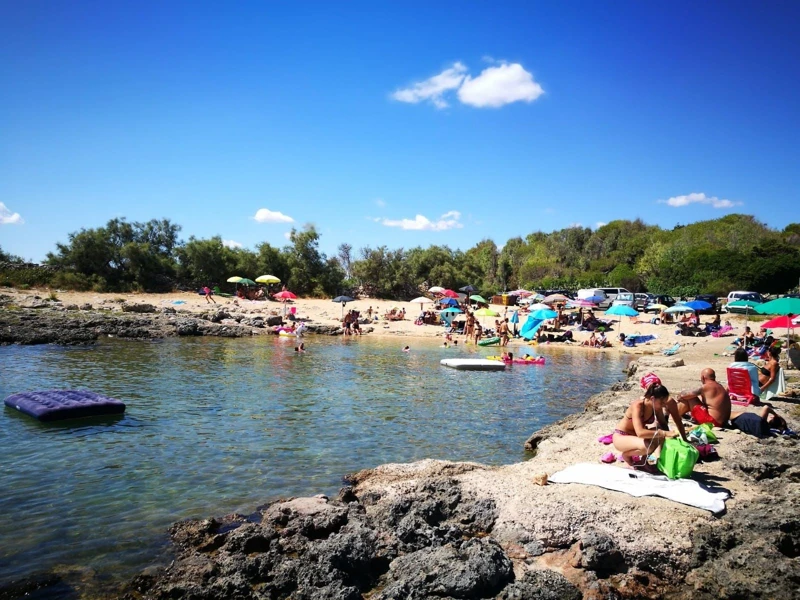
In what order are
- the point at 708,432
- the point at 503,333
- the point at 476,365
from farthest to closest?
the point at 503,333
the point at 476,365
the point at 708,432

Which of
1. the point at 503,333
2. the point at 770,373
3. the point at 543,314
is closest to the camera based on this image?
the point at 770,373

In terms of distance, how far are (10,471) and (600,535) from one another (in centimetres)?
950

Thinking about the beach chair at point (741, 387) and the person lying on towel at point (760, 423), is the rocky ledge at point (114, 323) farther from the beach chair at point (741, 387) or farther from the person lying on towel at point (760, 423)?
the person lying on towel at point (760, 423)

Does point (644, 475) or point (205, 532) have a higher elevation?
point (644, 475)

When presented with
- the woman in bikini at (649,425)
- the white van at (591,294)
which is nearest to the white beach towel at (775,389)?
the woman in bikini at (649,425)

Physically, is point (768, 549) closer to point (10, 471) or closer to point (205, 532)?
point (205, 532)

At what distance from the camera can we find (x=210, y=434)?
11.8 metres

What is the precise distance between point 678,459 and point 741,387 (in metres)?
6.86

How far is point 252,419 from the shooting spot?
43.8 feet

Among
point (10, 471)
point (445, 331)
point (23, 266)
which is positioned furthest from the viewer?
point (23, 266)

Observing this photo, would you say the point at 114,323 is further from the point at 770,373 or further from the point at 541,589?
the point at 541,589

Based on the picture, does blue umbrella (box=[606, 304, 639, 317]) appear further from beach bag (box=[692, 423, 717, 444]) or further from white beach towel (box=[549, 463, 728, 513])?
white beach towel (box=[549, 463, 728, 513])

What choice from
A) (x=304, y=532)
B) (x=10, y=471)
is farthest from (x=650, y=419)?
(x=10, y=471)

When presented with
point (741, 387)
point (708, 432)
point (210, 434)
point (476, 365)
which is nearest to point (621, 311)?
point (476, 365)
